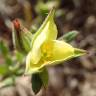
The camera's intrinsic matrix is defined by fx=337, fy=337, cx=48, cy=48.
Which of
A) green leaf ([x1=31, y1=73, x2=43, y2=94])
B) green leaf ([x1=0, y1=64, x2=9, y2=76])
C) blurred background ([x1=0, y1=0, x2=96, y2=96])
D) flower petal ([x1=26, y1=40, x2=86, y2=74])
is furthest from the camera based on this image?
blurred background ([x1=0, y1=0, x2=96, y2=96])

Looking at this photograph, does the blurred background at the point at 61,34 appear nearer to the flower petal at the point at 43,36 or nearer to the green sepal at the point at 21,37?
the green sepal at the point at 21,37

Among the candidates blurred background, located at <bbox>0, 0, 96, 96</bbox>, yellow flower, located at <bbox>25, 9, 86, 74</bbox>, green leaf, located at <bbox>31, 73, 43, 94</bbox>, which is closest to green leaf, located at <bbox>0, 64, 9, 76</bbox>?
blurred background, located at <bbox>0, 0, 96, 96</bbox>

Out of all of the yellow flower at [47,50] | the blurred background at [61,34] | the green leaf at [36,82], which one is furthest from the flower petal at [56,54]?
the blurred background at [61,34]

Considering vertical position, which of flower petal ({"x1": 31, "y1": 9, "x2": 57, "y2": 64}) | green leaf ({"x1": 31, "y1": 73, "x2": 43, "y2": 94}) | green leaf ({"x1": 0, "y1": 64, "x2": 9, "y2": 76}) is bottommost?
green leaf ({"x1": 31, "y1": 73, "x2": 43, "y2": 94})

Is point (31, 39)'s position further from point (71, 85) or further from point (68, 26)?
point (68, 26)

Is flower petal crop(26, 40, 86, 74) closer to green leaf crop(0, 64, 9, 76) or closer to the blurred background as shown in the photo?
green leaf crop(0, 64, 9, 76)

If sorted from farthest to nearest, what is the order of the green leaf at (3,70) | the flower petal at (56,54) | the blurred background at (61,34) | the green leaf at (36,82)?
the blurred background at (61,34) < the green leaf at (3,70) < the green leaf at (36,82) < the flower petal at (56,54)

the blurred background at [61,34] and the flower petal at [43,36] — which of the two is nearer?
the flower petal at [43,36]
